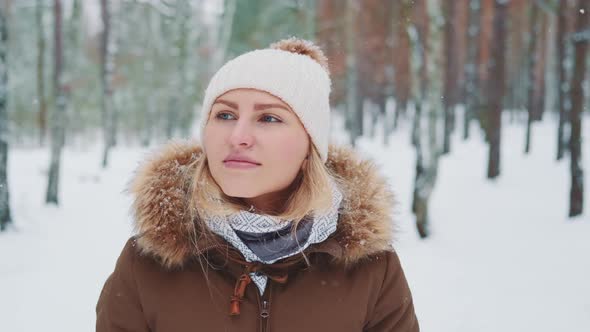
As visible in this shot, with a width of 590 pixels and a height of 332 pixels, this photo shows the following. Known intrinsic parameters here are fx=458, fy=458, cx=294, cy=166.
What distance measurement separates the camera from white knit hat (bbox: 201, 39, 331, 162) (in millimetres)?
1739

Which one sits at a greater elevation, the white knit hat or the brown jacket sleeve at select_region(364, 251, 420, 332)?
the white knit hat

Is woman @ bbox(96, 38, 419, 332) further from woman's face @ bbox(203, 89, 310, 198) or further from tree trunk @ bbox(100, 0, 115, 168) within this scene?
tree trunk @ bbox(100, 0, 115, 168)

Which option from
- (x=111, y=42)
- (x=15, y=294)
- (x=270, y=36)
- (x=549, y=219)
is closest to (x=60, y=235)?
(x=15, y=294)

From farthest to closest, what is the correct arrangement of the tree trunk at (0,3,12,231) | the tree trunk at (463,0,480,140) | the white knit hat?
the tree trunk at (463,0,480,140)
the tree trunk at (0,3,12,231)
the white knit hat

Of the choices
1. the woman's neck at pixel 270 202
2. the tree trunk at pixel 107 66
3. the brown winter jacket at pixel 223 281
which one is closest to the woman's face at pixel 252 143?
the woman's neck at pixel 270 202

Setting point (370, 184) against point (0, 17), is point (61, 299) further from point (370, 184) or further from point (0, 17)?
point (0, 17)

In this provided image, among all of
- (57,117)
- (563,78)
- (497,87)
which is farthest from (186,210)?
(563,78)

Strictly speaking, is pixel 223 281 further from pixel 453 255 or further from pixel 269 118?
pixel 453 255

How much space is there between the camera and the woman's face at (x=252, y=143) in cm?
166

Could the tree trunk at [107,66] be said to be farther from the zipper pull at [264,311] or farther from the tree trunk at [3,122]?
the zipper pull at [264,311]

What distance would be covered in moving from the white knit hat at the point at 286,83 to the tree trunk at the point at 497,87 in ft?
33.5

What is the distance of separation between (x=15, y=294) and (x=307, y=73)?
4.60 m

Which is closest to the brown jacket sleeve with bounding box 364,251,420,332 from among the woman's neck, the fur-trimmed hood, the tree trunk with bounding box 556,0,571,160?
the fur-trimmed hood

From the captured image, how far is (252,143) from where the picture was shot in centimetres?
166
